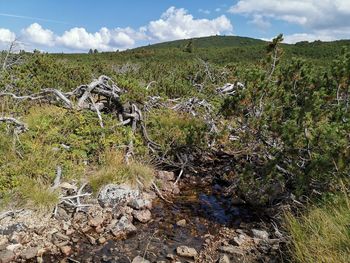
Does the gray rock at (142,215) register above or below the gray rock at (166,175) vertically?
below

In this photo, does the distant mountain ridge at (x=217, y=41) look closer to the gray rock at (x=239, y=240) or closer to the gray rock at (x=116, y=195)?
the gray rock at (x=116, y=195)

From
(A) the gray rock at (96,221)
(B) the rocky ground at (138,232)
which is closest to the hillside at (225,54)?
(B) the rocky ground at (138,232)

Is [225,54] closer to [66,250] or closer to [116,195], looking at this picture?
[116,195]

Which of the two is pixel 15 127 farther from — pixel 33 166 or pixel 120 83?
pixel 120 83

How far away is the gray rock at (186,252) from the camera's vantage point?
204 inches

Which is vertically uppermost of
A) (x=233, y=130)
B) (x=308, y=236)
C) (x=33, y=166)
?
(x=233, y=130)

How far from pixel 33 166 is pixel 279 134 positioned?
4083mm

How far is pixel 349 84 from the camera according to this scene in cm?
626

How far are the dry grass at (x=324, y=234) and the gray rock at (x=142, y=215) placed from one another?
2.25 m

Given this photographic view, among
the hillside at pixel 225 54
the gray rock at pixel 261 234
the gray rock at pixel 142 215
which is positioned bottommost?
the gray rock at pixel 261 234

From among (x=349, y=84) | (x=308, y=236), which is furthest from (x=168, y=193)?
(x=349, y=84)

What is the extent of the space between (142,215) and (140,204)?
26 centimetres

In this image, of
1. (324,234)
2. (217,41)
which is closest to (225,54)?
(324,234)

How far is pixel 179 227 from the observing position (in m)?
6.04
